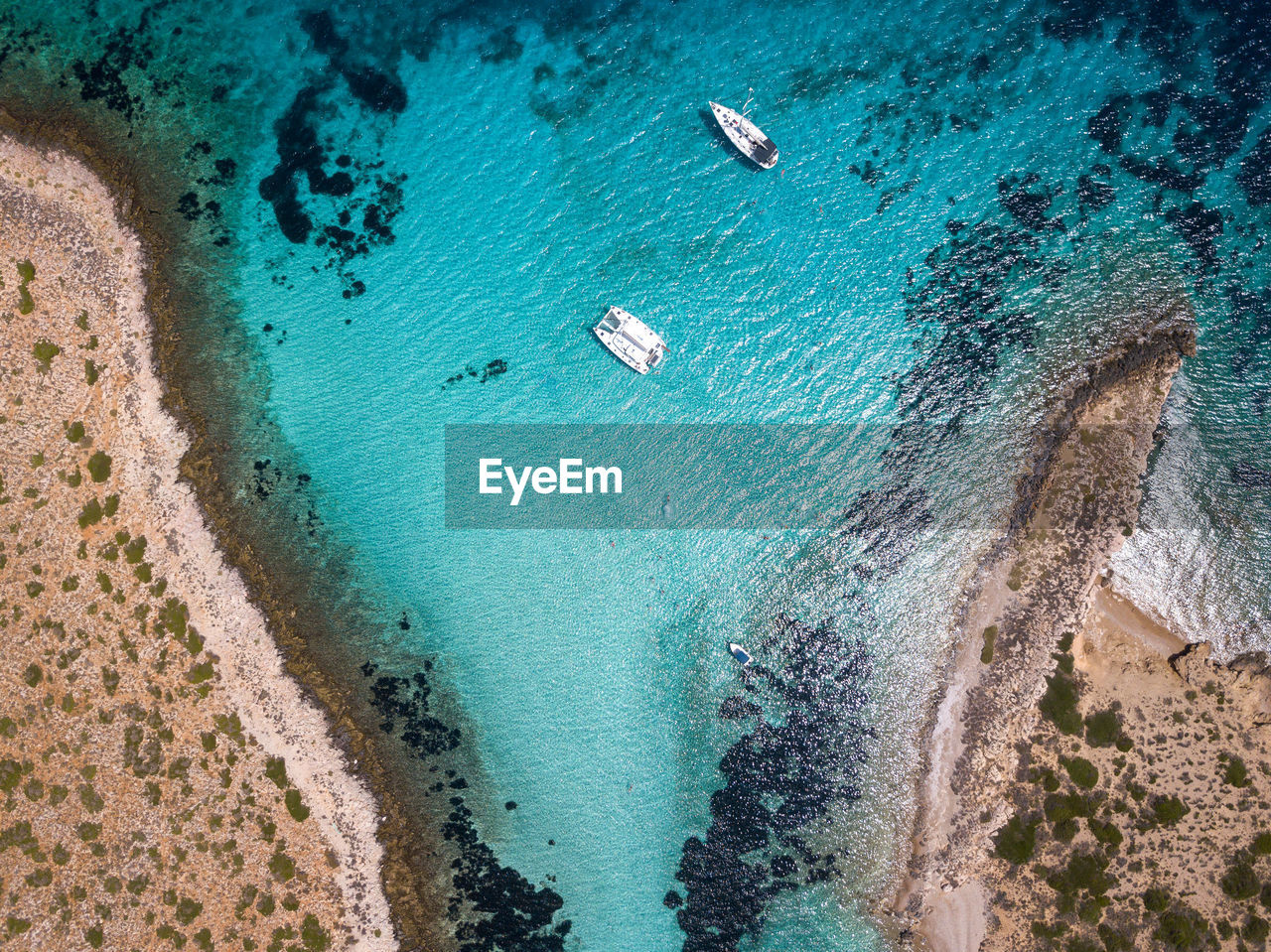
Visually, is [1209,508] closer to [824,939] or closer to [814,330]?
[814,330]

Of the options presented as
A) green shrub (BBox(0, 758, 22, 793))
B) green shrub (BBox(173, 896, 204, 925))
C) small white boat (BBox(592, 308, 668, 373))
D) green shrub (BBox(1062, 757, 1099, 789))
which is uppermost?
small white boat (BBox(592, 308, 668, 373))

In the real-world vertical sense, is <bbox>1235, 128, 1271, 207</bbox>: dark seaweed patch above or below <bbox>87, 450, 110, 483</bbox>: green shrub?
above

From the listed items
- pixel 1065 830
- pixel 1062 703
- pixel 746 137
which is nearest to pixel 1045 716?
pixel 1062 703

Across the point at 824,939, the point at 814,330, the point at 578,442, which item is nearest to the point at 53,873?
the point at 578,442

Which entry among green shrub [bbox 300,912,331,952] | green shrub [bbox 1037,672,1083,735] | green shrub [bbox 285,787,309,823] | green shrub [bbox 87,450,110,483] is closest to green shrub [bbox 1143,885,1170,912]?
green shrub [bbox 1037,672,1083,735]

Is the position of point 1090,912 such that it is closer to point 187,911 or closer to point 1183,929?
point 1183,929

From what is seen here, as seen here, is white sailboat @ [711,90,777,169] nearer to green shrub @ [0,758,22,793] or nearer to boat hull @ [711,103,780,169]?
boat hull @ [711,103,780,169]
